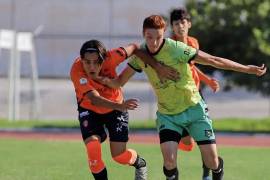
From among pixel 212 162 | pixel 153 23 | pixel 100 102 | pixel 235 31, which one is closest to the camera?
pixel 153 23

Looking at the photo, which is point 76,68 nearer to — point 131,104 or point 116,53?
point 116,53

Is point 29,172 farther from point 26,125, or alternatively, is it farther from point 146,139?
point 26,125

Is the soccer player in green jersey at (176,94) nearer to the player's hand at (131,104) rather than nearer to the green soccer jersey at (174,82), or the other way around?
the green soccer jersey at (174,82)

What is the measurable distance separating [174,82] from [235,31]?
16668 millimetres

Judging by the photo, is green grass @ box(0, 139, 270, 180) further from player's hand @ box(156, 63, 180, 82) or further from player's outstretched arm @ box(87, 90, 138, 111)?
player's hand @ box(156, 63, 180, 82)

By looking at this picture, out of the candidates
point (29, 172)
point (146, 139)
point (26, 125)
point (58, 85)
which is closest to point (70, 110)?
point (58, 85)

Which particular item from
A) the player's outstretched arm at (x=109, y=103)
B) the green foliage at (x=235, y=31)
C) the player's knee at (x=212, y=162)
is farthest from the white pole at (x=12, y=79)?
the player's knee at (x=212, y=162)

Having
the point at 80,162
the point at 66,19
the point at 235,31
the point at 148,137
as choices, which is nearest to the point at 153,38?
the point at 80,162

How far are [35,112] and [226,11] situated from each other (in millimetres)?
8921

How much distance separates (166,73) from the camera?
8.63 metres

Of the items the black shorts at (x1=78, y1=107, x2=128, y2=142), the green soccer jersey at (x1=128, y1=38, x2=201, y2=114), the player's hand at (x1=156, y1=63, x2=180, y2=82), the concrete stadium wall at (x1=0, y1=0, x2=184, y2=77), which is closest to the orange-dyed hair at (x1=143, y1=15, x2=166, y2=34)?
the green soccer jersey at (x1=128, y1=38, x2=201, y2=114)

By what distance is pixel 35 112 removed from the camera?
2978 cm

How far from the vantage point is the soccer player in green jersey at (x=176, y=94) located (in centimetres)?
871

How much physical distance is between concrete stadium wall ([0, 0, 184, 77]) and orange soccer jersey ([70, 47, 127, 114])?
30.0 m
